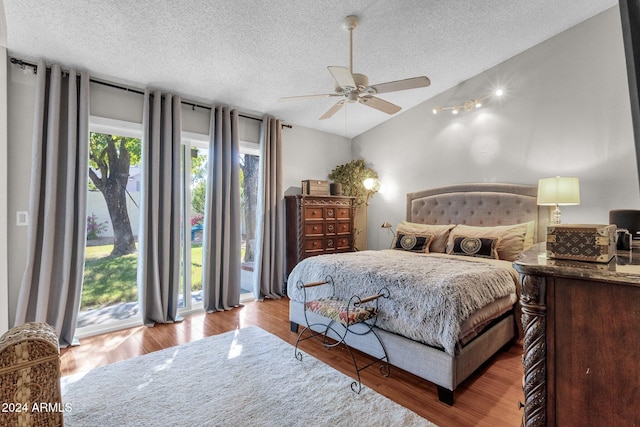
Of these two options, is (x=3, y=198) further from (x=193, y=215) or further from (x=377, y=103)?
(x=377, y=103)

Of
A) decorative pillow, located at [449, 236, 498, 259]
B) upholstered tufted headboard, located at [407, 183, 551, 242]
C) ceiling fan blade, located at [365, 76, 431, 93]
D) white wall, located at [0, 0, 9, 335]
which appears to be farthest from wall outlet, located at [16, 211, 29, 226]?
upholstered tufted headboard, located at [407, 183, 551, 242]

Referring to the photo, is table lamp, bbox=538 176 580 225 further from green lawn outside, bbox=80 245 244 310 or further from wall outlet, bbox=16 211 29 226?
wall outlet, bbox=16 211 29 226

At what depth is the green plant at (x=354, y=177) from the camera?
5.47m

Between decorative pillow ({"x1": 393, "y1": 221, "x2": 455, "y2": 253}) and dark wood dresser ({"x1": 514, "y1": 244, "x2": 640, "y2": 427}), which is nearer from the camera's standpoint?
dark wood dresser ({"x1": 514, "y1": 244, "x2": 640, "y2": 427})

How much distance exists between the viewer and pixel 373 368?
251 cm

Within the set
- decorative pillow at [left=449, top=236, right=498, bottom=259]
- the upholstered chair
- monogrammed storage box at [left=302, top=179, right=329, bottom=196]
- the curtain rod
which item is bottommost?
the upholstered chair

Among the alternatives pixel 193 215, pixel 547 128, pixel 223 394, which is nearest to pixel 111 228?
pixel 193 215

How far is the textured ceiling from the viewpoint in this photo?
8.18 ft

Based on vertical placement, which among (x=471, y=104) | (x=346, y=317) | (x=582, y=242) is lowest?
(x=346, y=317)

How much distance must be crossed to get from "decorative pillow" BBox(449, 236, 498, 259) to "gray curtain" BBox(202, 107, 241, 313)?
2.79 metres

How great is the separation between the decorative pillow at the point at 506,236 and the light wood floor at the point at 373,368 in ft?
3.34

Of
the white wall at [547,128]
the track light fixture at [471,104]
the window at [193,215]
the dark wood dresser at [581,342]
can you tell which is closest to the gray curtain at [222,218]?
the window at [193,215]

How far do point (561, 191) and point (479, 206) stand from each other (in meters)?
1.10

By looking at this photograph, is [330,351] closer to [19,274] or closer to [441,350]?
[441,350]
